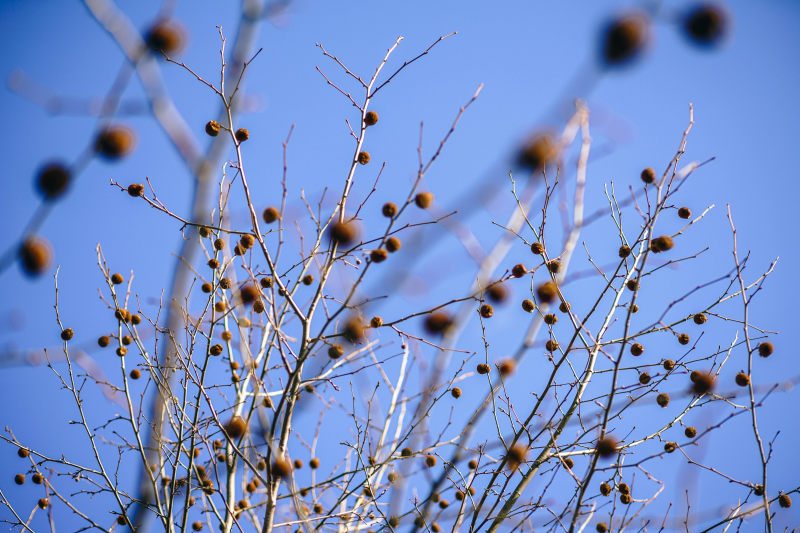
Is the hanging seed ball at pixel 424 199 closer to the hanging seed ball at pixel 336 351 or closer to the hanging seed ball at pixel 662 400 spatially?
the hanging seed ball at pixel 336 351

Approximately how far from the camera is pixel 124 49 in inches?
59.9

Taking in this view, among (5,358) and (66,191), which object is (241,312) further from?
(66,191)

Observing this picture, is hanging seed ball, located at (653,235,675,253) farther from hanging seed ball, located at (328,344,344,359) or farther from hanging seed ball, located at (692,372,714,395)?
hanging seed ball, located at (328,344,344,359)

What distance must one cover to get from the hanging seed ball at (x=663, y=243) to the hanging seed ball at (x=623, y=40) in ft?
7.05

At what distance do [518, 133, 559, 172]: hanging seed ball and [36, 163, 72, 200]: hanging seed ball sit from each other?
1.18 m

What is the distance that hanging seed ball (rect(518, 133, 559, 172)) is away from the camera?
149cm

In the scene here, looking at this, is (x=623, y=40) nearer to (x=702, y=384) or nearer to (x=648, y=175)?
(x=648, y=175)

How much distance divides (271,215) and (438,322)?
3.87 ft

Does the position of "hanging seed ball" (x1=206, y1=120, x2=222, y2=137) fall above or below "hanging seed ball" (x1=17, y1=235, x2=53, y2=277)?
above

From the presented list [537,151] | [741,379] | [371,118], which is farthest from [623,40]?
[741,379]

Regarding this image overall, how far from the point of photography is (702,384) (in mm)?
3074

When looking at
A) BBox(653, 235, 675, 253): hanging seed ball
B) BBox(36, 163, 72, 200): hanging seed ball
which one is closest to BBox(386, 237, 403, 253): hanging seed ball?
BBox(36, 163, 72, 200): hanging seed ball

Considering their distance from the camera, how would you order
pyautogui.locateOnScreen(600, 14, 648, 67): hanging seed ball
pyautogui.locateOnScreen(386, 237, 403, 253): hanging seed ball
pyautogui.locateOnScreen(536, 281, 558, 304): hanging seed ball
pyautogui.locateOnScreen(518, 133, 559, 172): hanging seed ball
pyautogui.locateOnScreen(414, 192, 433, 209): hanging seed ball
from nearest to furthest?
pyautogui.locateOnScreen(600, 14, 648, 67): hanging seed ball < pyautogui.locateOnScreen(518, 133, 559, 172): hanging seed ball < pyautogui.locateOnScreen(414, 192, 433, 209): hanging seed ball < pyautogui.locateOnScreen(386, 237, 403, 253): hanging seed ball < pyautogui.locateOnScreen(536, 281, 558, 304): hanging seed ball

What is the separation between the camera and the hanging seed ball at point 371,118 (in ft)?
9.04
